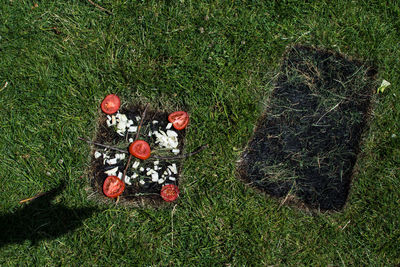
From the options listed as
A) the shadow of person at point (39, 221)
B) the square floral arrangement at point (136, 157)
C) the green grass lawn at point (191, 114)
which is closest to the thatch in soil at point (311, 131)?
the green grass lawn at point (191, 114)

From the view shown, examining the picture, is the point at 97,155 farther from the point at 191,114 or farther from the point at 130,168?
the point at 191,114

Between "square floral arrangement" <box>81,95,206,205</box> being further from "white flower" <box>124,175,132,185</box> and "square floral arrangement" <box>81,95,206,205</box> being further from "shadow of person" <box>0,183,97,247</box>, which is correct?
"shadow of person" <box>0,183,97,247</box>

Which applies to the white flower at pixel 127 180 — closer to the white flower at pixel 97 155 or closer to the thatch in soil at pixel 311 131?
the white flower at pixel 97 155

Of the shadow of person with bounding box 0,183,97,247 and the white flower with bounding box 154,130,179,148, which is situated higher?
the white flower with bounding box 154,130,179,148

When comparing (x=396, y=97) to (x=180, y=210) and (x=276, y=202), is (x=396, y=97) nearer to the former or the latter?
(x=276, y=202)

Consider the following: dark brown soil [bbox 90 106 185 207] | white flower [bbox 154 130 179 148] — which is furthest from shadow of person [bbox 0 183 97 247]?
white flower [bbox 154 130 179 148]

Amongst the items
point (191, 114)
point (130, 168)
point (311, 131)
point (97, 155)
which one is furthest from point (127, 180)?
point (311, 131)
